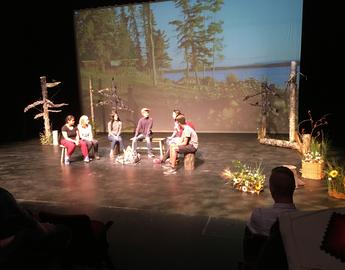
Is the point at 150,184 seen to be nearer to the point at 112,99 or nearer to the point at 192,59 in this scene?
the point at 112,99

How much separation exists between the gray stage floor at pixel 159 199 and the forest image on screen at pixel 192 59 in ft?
8.78

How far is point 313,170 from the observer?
5.90 metres

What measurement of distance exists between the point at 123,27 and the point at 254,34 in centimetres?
414

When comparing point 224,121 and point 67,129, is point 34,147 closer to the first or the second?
point 67,129

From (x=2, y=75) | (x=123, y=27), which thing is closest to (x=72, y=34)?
(x=123, y=27)

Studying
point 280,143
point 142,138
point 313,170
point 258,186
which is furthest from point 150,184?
point 280,143

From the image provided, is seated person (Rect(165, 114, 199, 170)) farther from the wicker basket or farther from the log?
the log

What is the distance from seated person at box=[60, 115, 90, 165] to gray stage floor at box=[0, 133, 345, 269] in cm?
24

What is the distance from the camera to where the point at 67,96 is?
490 inches

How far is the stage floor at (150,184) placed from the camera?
4.79m

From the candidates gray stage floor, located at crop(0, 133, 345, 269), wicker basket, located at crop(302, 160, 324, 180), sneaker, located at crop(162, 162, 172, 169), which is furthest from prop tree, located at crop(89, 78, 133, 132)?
wicker basket, located at crop(302, 160, 324, 180)

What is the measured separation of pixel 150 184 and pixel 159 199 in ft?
2.67

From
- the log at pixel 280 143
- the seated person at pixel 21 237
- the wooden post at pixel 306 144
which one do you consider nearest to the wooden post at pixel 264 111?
the log at pixel 280 143

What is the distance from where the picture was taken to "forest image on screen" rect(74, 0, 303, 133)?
1055 cm
